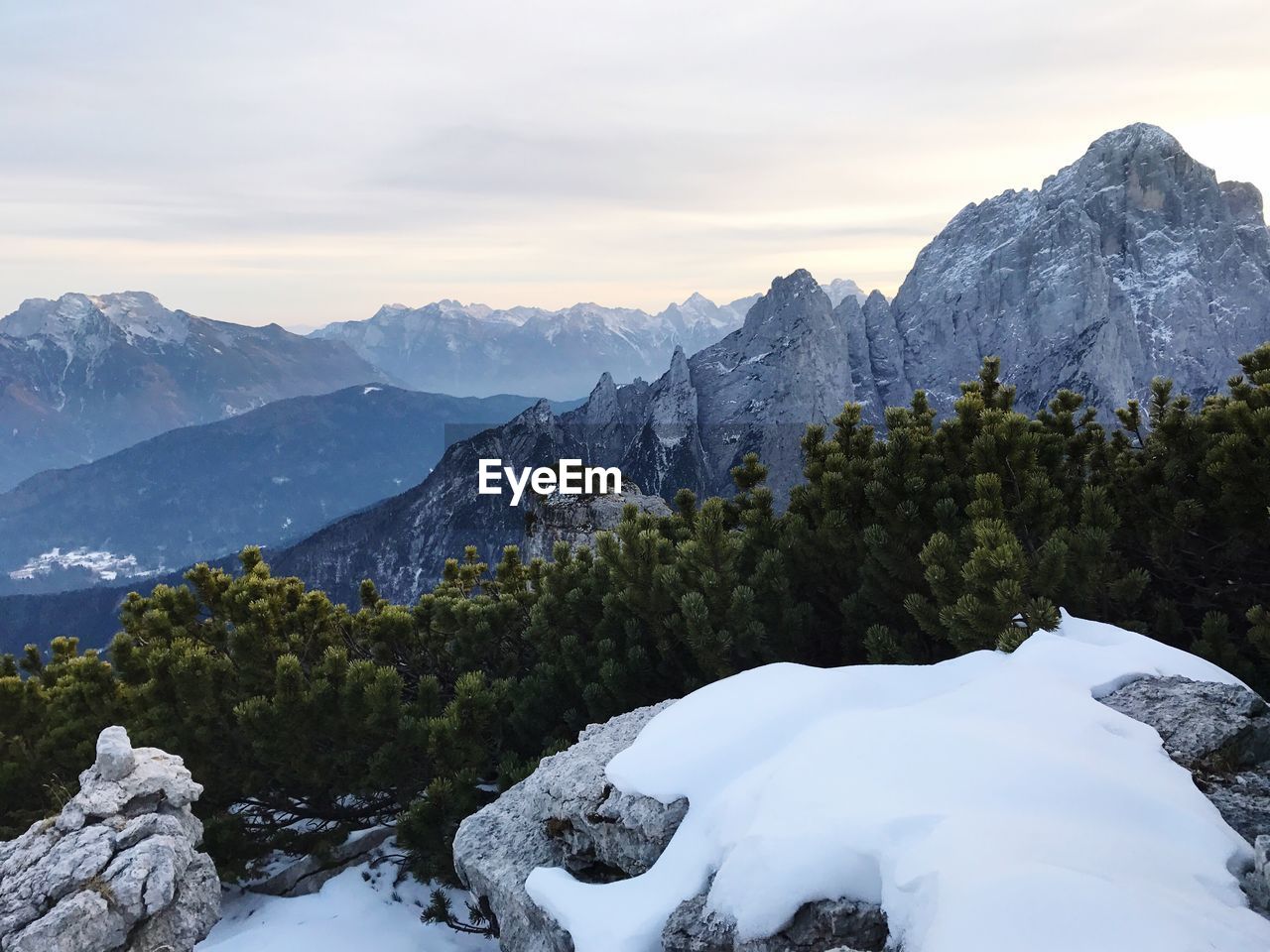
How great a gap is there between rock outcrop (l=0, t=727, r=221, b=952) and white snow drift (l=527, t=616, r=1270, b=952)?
3.98 metres

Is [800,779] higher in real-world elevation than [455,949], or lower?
higher

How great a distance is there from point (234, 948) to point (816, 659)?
26.8ft

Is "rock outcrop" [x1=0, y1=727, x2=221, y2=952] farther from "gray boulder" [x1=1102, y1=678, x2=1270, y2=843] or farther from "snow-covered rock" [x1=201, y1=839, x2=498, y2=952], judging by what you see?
"gray boulder" [x1=1102, y1=678, x2=1270, y2=843]

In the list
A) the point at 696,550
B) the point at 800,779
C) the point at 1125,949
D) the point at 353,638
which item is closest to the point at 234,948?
the point at 353,638

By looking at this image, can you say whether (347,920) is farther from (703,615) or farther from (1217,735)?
(1217,735)

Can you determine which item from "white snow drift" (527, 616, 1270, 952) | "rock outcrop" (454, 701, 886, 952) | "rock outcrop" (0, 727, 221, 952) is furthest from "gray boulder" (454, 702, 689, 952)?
"rock outcrop" (0, 727, 221, 952)

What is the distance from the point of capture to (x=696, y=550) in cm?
1016

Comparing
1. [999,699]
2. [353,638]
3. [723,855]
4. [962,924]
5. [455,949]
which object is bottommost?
[455,949]

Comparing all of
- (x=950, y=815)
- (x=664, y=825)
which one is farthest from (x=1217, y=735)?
(x=664, y=825)

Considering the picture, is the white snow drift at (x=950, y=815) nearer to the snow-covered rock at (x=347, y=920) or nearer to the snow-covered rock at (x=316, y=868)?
the snow-covered rock at (x=347, y=920)

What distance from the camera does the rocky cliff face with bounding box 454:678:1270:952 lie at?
454 cm

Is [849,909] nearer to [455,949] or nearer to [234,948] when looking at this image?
[455,949]

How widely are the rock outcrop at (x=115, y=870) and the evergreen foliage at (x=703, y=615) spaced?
1.87 m

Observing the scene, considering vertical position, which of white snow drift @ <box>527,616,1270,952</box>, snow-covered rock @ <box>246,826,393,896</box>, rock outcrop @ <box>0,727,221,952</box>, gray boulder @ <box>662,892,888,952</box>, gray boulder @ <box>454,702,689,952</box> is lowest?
snow-covered rock @ <box>246,826,393,896</box>
